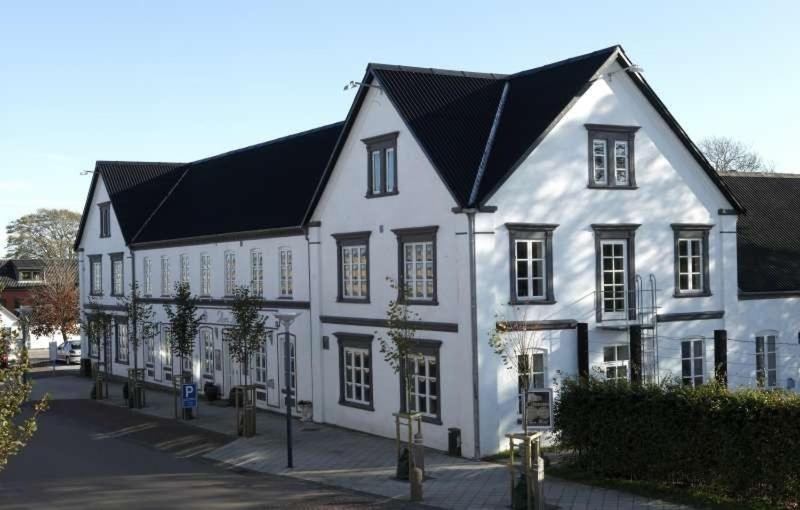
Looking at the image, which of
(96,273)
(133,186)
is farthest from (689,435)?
(96,273)

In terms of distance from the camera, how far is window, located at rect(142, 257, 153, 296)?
149 ft

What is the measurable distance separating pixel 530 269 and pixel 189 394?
13709 mm

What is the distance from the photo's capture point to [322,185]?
31469 millimetres

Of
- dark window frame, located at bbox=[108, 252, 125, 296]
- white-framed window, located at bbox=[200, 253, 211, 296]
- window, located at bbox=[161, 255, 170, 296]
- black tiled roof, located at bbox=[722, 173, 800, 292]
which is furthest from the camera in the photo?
dark window frame, located at bbox=[108, 252, 125, 296]

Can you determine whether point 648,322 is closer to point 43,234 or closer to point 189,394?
point 189,394

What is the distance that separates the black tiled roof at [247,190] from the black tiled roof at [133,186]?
27.1 inches

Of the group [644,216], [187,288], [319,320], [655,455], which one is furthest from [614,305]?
[187,288]

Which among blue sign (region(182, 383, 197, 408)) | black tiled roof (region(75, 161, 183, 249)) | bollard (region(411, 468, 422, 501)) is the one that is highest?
black tiled roof (region(75, 161, 183, 249))

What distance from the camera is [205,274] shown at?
40531 mm

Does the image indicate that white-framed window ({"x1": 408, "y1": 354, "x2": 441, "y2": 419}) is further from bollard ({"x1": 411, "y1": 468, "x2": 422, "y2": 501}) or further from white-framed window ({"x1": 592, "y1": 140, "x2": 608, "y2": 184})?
white-framed window ({"x1": 592, "y1": 140, "x2": 608, "y2": 184})

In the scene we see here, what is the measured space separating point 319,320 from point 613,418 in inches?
510

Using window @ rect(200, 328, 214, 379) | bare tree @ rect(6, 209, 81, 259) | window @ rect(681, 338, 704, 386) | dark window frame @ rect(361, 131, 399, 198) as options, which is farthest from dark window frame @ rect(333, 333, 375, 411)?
bare tree @ rect(6, 209, 81, 259)

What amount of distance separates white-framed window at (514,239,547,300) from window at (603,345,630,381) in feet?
8.60

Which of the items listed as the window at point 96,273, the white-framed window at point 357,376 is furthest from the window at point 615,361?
the window at point 96,273
